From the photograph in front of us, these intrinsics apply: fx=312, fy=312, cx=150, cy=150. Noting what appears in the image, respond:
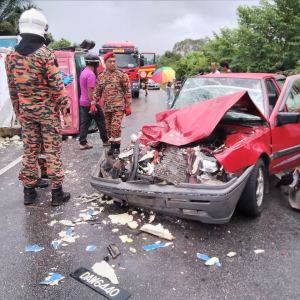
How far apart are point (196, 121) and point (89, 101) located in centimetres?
355

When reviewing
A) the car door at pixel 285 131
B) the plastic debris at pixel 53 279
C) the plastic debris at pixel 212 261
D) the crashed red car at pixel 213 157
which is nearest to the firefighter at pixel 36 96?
the crashed red car at pixel 213 157

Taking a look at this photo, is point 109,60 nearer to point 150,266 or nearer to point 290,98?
point 290,98

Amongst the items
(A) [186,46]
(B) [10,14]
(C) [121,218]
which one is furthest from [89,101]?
(A) [186,46]

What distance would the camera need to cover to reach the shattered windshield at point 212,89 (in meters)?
4.42

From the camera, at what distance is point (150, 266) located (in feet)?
9.22

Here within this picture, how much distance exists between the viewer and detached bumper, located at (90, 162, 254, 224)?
3004 mm

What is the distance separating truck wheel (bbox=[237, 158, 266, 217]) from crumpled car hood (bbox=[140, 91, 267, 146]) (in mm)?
677

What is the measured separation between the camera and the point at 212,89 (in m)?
4.77

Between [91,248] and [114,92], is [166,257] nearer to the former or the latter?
[91,248]

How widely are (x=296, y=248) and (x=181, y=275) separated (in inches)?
48.5

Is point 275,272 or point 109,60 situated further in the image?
point 109,60

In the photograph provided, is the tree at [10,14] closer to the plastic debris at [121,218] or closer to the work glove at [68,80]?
the work glove at [68,80]

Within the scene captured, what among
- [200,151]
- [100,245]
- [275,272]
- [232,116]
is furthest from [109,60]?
[275,272]

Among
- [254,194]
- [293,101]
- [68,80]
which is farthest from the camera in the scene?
[68,80]
